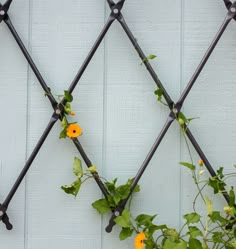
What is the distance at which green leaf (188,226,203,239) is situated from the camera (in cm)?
97

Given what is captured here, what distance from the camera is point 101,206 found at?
3.36 ft

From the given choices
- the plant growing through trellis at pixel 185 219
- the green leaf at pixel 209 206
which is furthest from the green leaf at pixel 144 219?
the green leaf at pixel 209 206

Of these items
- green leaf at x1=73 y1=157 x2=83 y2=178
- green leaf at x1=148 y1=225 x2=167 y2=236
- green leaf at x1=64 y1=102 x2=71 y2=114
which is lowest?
green leaf at x1=148 y1=225 x2=167 y2=236

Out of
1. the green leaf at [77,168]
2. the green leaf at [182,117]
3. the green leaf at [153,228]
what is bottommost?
the green leaf at [153,228]

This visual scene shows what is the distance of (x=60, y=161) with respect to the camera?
105 centimetres

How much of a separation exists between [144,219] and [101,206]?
90mm

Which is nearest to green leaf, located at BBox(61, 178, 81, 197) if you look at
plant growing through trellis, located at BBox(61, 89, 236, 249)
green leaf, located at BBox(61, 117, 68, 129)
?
plant growing through trellis, located at BBox(61, 89, 236, 249)

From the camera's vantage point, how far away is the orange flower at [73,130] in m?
1.01

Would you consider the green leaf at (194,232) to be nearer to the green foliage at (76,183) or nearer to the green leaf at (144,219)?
the green leaf at (144,219)

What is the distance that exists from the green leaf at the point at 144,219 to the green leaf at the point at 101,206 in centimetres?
6

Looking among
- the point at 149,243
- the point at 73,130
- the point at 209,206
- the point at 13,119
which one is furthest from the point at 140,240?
the point at 13,119

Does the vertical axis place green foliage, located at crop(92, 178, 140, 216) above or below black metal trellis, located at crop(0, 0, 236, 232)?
below

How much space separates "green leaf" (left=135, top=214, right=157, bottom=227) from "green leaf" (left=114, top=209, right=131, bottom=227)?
0.02 m

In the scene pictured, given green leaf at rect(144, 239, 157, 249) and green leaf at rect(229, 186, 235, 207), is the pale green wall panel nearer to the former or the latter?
green leaf at rect(144, 239, 157, 249)
